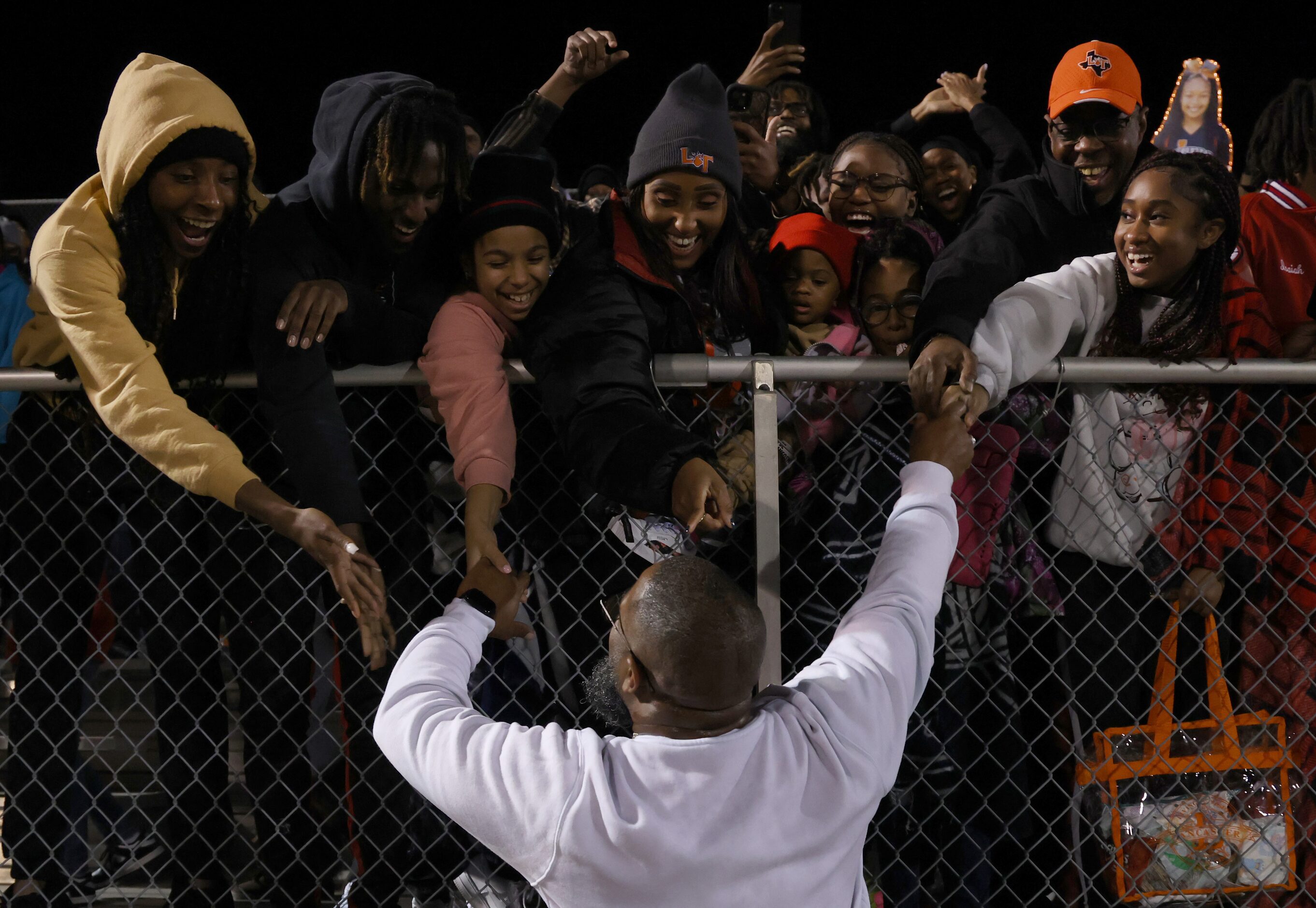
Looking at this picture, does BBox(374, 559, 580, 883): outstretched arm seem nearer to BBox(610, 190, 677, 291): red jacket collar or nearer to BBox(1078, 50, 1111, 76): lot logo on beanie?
BBox(610, 190, 677, 291): red jacket collar

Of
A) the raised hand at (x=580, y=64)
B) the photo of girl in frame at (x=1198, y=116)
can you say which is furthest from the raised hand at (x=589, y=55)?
the photo of girl in frame at (x=1198, y=116)

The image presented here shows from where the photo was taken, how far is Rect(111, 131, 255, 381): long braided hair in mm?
2219

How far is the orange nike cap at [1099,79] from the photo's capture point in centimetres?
281

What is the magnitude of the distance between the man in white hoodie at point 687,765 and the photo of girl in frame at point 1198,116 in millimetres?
2835

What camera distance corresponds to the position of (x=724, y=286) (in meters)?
2.53

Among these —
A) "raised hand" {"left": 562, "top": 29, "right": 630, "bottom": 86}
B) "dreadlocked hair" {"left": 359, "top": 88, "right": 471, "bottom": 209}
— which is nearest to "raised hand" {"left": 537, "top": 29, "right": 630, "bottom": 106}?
"raised hand" {"left": 562, "top": 29, "right": 630, "bottom": 86}

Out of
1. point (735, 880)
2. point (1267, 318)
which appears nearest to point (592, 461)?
point (735, 880)

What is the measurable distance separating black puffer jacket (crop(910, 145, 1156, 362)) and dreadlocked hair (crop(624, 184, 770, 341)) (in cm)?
42

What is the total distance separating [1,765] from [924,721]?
2.49m

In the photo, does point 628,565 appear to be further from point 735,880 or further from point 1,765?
point 1,765

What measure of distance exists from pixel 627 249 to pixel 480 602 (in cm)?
90

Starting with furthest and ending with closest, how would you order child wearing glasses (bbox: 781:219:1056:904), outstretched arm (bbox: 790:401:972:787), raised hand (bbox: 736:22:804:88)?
1. raised hand (bbox: 736:22:804:88)
2. child wearing glasses (bbox: 781:219:1056:904)
3. outstretched arm (bbox: 790:401:972:787)

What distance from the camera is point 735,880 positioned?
143cm

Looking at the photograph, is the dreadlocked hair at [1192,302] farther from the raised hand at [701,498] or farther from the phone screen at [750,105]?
the phone screen at [750,105]
